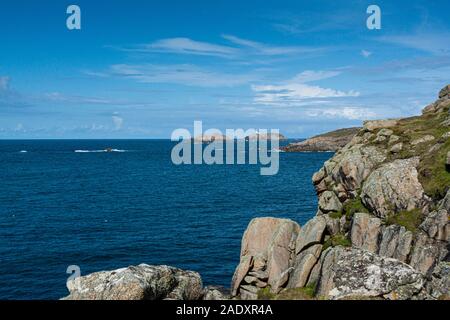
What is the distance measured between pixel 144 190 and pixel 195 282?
90878 mm

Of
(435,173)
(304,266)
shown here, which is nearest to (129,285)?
(304,266)

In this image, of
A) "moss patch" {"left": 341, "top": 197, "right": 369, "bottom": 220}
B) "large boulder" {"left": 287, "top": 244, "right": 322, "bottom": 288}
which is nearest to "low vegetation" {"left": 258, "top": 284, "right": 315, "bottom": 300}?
"large boulder" {"left": 287, "top": 244, "right": 322, "bottom": 288}

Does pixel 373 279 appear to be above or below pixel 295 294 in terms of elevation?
above

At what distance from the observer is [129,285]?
83.2 ft

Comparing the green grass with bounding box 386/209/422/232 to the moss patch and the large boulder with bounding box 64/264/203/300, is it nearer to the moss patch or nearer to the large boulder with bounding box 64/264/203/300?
the moss patch

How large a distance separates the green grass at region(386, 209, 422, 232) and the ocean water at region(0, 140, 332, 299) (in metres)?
21.5

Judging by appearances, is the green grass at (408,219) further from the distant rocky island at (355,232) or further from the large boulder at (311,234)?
the large boulder at (311,234)

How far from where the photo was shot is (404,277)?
16.3 metres

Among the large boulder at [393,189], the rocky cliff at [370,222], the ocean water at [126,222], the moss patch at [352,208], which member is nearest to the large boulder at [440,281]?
the rocky cliff at [370,222]

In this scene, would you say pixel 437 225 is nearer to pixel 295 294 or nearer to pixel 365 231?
pixel 365 231

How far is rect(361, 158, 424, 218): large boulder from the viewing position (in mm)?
38500

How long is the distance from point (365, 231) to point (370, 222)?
99 cm

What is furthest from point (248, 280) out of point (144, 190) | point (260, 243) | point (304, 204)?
point (144, 190)
